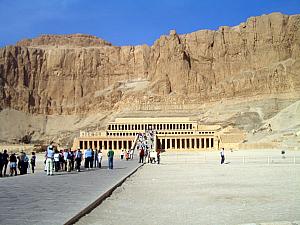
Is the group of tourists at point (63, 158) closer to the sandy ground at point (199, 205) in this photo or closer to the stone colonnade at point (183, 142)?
the sandy ground at point (199, 205)

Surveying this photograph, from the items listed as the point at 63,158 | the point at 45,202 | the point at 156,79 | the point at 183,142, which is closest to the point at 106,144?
the point at 183,142

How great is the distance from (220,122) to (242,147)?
44.1 metres

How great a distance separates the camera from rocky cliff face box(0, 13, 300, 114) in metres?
155

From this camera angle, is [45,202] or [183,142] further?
[183,142]

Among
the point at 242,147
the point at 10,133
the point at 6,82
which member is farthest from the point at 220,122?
the point at 6,82

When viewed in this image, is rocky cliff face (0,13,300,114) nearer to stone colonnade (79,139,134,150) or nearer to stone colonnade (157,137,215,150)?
stone colonnade (157,137,215,150)

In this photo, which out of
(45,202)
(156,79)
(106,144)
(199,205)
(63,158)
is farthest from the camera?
(156,79)

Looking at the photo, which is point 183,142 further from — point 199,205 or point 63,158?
point 199,205

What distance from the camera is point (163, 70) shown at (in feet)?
558

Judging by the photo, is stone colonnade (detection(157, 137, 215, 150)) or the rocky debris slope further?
the rocky debris slope

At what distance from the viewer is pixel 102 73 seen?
190750mm

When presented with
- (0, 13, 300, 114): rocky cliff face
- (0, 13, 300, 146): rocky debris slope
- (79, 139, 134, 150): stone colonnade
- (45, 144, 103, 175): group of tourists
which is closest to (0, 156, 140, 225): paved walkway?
(45, 144, 103, 175): group of tourists

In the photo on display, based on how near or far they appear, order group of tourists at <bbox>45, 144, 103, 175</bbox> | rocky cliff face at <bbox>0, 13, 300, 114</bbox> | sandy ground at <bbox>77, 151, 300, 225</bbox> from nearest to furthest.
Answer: sandy ground at <bbox>77, 151, 300, 225</bbox> < group of tourists at <bbox>45, 144, 103, 175</bbox> < rocky cliff face at <bbox>0, 13, 300, 114</bbox>

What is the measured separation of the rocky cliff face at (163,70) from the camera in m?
155
